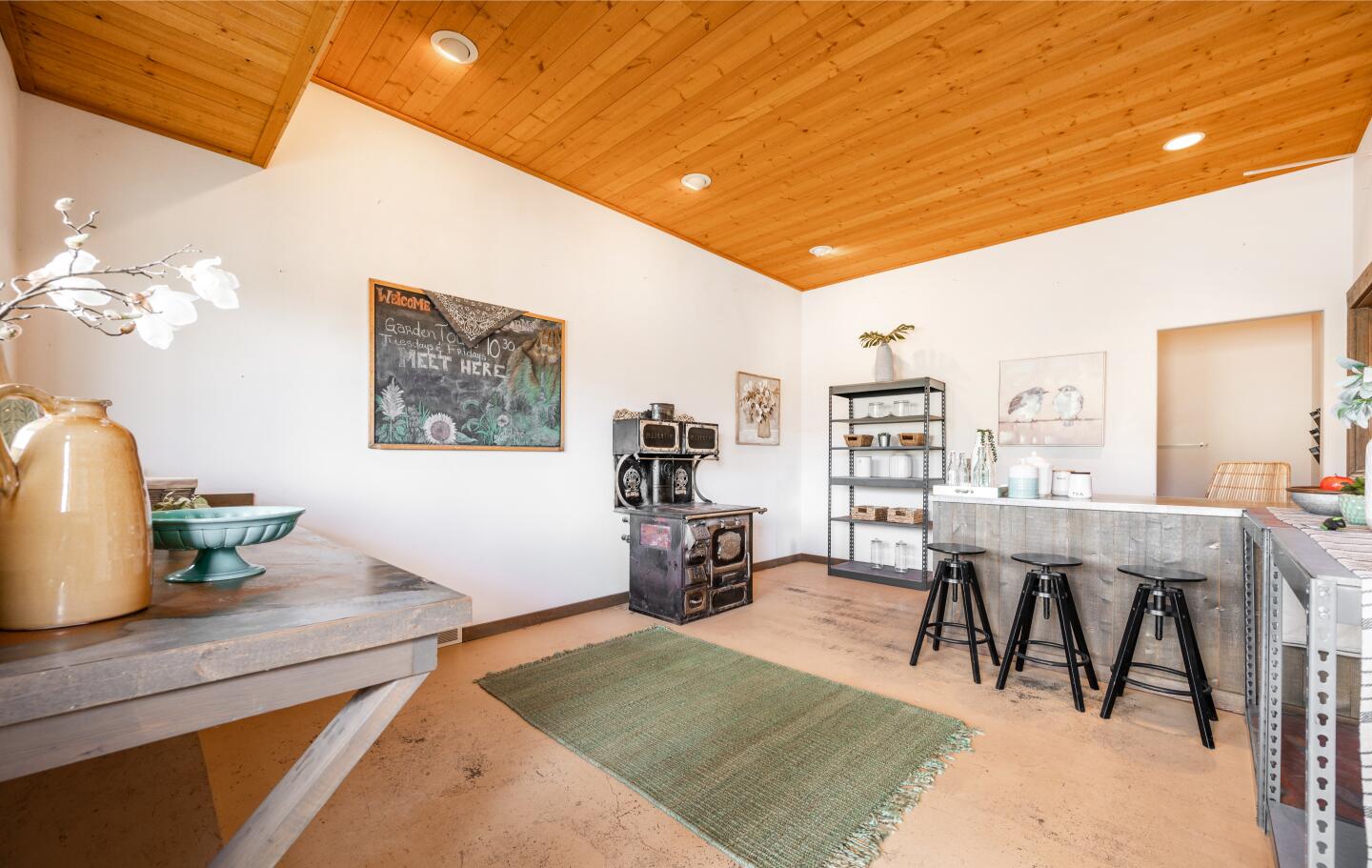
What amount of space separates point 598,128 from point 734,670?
123 inches

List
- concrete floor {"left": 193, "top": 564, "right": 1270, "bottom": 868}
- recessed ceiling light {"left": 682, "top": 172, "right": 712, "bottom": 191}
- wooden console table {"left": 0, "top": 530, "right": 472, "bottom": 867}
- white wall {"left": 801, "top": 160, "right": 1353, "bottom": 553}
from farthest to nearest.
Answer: recessed ceiling light {"left": 682, "top": 172, "right": 712, "bottom": 191} → white wall {"left": 801, "top": 160, "right": 1353, "bottom": 553} → concrete floor {"left": 193, "top": 564, "right": 1270, "bottom": 868} → wooden console table {"left": 0, "top": 530, "right": 472, "bottom": 867}

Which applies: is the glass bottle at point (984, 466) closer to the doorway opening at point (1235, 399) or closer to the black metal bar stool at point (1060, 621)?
the black metal bar stool at point (1060, 621)

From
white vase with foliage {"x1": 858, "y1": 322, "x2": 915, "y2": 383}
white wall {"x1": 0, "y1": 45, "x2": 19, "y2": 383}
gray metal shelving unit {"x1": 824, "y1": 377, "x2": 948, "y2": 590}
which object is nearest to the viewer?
white wall {"x1": 0, "y1": 45, "x2": 19, "y2": 383}

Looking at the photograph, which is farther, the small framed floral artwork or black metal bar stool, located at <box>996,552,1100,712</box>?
the small framed floral artwork

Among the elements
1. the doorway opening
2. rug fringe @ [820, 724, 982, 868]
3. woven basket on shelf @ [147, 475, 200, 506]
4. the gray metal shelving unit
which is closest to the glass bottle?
rug fringe @ [820, 724, 982, 868]

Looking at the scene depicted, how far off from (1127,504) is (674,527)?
2.51 m

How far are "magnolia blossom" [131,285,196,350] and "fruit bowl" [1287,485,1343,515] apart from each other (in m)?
2.98

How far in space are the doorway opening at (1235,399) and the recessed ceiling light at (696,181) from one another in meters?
4.07

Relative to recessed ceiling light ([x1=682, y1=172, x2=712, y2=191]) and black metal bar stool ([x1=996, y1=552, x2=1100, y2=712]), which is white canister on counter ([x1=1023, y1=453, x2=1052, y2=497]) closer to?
black metal bar stool ([x1=996, y1=552, x2=1100, y2=712])

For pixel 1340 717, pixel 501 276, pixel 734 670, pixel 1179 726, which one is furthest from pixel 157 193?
pixel 1340 717

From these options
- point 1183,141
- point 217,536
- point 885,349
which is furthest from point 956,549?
point 217,536

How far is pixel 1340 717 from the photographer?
8.04ft

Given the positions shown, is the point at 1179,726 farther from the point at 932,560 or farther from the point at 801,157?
the point at 801,157

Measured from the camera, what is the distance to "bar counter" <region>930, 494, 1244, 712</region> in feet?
8.61
